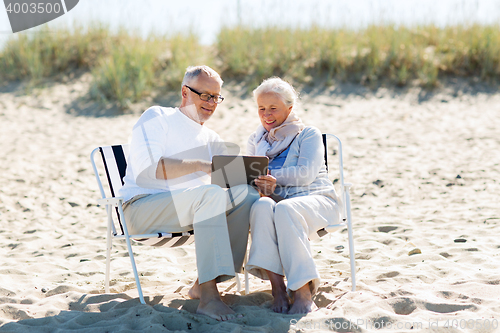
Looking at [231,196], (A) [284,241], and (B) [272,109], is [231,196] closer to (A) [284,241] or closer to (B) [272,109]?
(A) [284,241]

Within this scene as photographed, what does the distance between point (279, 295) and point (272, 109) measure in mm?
1261

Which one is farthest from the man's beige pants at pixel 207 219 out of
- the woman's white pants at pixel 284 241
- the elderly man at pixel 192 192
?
the woman's white pants at pixel 284 241

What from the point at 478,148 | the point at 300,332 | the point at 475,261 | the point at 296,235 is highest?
the point at 296,235

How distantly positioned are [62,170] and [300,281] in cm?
522

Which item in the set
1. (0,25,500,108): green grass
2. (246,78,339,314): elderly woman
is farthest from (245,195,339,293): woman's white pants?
(0,25,500,108): green grass

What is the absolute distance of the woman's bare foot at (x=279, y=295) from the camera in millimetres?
2684

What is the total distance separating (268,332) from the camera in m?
2.38

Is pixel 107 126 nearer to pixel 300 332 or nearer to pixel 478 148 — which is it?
pixel 478 148

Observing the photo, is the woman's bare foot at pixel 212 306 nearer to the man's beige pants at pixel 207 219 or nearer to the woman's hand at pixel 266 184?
the man's beige pants at pixel 207 219

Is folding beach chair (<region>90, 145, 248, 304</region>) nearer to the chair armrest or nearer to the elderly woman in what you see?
the chair armrest

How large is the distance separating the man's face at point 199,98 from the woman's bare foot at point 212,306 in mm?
1179

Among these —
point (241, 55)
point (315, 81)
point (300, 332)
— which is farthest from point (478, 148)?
point (300, 332)

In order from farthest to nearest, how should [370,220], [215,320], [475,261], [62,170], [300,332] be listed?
[62,170], [370,220], [475,261], [215,320], [300,332]

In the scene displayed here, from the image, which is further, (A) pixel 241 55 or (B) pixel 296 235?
(A) pixel 241 55
